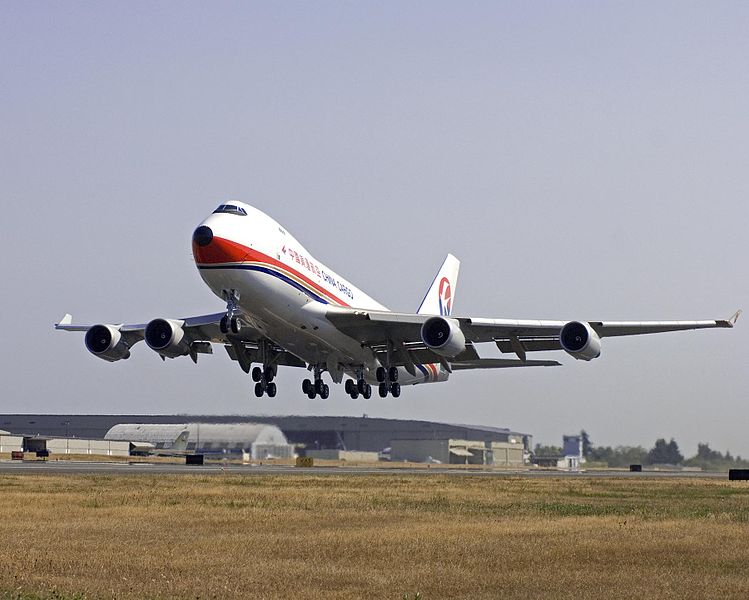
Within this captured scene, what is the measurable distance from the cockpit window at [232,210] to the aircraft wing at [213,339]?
8.61 meters

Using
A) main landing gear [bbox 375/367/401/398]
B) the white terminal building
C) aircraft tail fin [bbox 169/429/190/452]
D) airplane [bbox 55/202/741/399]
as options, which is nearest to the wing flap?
airplane [bbox 55/202/741/399]

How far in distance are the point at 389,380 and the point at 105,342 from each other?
14.6 meters

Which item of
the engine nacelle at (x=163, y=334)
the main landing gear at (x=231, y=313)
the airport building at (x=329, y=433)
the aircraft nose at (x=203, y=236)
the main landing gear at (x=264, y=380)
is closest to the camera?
the aircraft nose at (x=203, y=236)

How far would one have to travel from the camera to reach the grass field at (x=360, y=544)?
17.8 m

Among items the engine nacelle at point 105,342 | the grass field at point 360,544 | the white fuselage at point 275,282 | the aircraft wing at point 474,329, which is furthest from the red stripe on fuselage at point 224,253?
the engine nacelle at point 105,342

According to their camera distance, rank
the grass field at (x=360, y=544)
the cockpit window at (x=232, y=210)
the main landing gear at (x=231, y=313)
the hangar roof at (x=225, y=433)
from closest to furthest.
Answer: the grass field at (x=360, y=544)
the cockpit window at (x=232, y=210)
the main landing gear at (x=231, y=313)
the hangar roof at (x=225, y=433)

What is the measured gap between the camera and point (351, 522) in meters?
29.7

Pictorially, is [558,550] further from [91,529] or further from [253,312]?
[253,312]

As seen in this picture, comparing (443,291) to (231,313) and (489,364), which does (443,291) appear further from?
(231,313)

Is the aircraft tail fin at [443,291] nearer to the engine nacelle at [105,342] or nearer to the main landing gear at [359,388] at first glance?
the main landing gear at [359,388]

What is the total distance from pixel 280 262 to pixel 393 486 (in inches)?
498

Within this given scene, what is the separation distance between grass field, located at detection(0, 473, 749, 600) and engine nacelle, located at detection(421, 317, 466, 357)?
7626 mm

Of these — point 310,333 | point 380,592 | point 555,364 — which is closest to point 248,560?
point 380,592

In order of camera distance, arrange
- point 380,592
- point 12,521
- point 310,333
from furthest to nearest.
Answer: point 310,333 → point 12,521 → point 380,592
